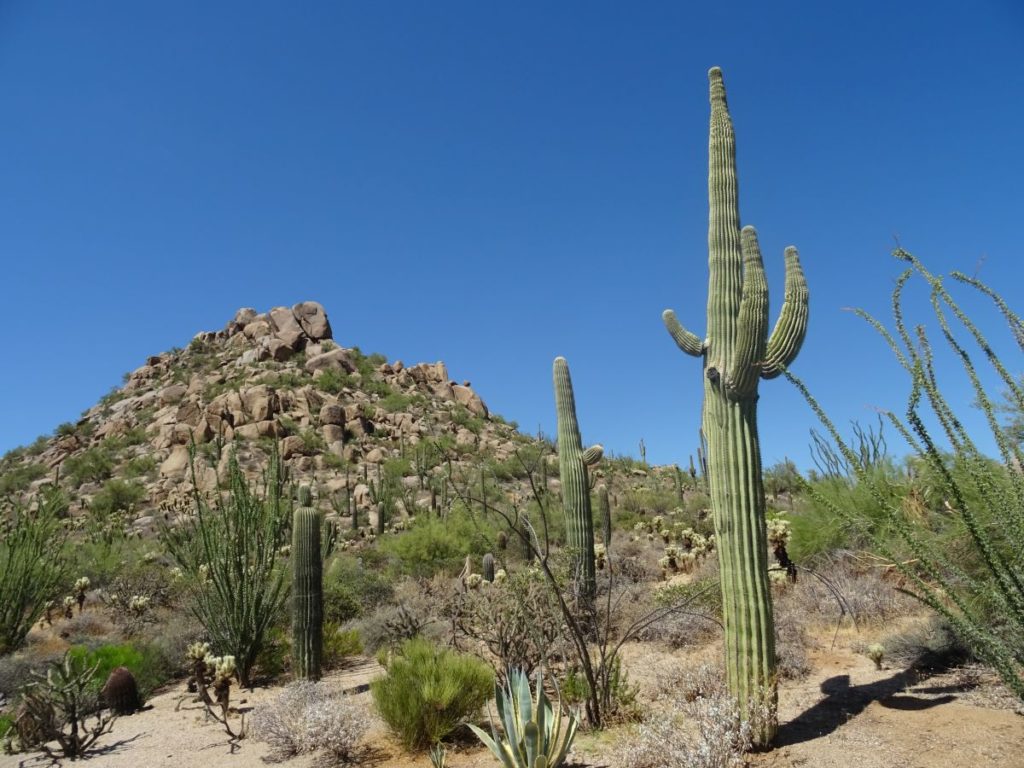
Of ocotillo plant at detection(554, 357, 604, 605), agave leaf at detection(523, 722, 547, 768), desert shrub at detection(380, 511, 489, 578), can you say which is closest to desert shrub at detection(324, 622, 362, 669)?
ocotillo plant at detection(554, 357, 604, 605)

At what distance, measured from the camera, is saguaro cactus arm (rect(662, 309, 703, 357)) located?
593 cm

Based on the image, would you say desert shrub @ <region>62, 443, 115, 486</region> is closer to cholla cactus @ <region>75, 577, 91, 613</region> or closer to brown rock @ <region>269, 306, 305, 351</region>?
brown rock @ <region>269, 306, 305, 351</region>

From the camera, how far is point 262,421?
3209 cm

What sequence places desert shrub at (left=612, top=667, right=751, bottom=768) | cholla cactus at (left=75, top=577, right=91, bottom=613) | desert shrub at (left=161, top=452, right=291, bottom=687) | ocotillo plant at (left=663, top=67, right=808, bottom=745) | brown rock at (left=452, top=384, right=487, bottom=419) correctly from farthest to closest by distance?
brown rock at (left=452, top=384, right=487, bottom=419) → cholla cactus at (left=75, top=577, right=91, bottom=613) → desert shrub at (left=161, top=452, right=291, bottom=687) → ocotillo plant at (left=663, top=67, right=808, bottom=745) → desert shrub at (left=612, top=667, right=751, bottom=768)

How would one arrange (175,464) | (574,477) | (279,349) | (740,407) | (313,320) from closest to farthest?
(740,407), (574,477), (175,464), (279,349), (313,320)

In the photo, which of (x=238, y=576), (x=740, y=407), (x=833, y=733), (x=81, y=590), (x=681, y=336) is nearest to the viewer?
(x=833, y=733)

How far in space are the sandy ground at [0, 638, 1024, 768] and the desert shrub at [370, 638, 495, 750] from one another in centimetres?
20

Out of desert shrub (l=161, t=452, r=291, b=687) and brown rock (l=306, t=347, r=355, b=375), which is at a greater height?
brown rock (l=306, t=347, r=355, b=375)

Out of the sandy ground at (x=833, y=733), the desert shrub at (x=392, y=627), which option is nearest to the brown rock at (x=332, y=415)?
the desert shrub at (x=392, y=627)

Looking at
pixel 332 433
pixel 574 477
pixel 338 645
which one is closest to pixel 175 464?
pixel 332 433

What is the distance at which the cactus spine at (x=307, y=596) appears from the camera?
7.89m

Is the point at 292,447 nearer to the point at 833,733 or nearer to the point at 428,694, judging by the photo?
the point at 428,694

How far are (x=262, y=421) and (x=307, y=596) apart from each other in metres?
25.9

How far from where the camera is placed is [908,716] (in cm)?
490
